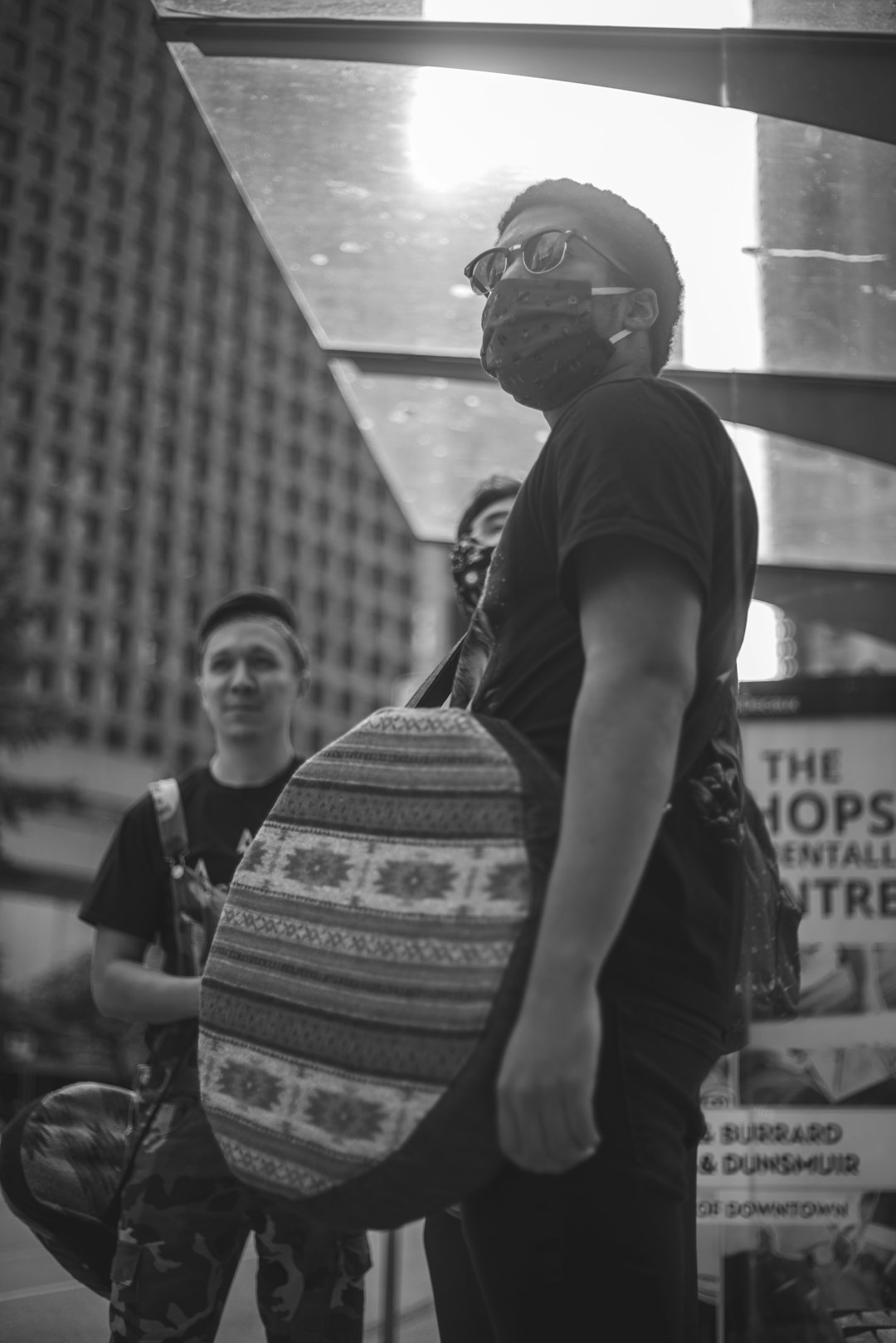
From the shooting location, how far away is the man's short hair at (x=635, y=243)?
1.98m

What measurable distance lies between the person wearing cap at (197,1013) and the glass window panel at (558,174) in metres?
1.20

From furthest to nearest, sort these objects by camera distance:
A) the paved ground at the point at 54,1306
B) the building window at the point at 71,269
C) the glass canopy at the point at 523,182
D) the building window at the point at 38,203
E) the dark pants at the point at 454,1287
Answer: the building window at the point at 71,269
the building window at the point at 38,203
the paved ground at the point at 54,1306
the glass canopy at the point at 523,182
the dark pants at the point at 454,1287

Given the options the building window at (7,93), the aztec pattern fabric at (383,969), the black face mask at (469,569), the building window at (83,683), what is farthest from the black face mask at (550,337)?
the building window at (83,683)

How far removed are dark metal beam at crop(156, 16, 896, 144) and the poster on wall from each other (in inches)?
86.1

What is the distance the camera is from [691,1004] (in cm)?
166

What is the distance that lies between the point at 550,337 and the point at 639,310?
152mm

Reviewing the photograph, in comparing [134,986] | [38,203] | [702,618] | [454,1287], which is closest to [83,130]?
[38,203]

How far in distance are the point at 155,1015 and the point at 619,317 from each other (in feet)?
6.51

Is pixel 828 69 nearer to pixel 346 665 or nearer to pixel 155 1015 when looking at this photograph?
pixel 155 1015

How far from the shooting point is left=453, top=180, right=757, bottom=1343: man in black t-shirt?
1.45 m

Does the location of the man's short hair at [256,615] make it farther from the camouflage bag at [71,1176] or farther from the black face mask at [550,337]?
the black face mask at [550,337]

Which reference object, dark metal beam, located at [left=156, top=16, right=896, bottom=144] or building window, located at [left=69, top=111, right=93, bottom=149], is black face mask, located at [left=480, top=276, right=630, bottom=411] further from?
building window, located at [left=69, top=111, right=93, bottom=149]

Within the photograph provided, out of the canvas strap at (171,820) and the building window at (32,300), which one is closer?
the canvas strap at (171,820)

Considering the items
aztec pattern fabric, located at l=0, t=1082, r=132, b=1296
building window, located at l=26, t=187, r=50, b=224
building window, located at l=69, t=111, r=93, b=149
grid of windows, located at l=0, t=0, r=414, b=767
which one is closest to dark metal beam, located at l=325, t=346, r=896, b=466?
aztec pattern fabric, located at l=0, t=1082, r=132, b=1296
